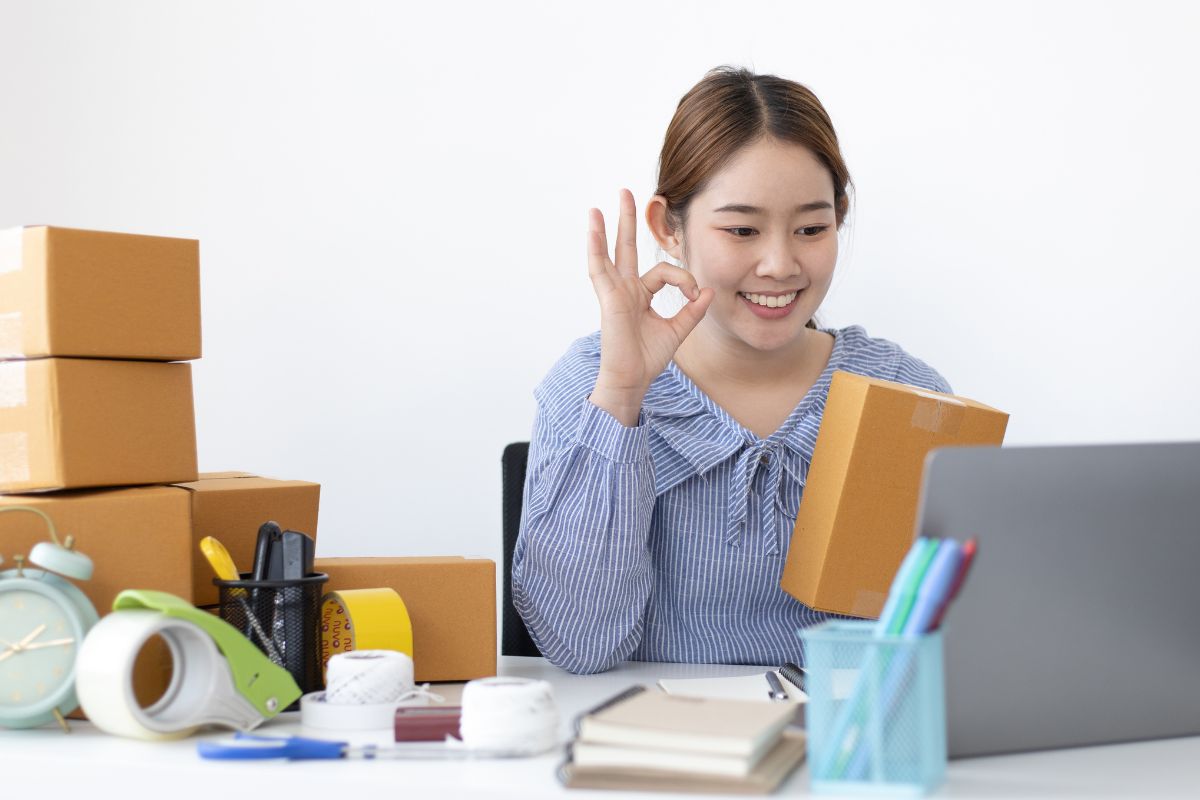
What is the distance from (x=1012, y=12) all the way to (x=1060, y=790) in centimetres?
141

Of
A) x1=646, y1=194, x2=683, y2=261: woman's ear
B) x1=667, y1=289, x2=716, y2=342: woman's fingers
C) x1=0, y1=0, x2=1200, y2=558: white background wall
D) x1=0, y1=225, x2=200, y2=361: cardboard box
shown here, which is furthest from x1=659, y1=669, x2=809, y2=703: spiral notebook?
x1=0, y1=0, x2=1200, y2=558: white background wall

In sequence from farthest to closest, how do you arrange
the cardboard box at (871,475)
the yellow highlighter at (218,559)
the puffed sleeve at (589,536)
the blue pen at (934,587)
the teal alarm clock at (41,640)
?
1. the puffed sleeve at (589,536)
2. the cardboard box at (871,475)
3. the yellow highlighter at (218,559)
4. the teal alarm clock at (41,640)
5. the blue pen at (934,587)

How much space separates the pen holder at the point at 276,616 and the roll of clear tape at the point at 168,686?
9 cm

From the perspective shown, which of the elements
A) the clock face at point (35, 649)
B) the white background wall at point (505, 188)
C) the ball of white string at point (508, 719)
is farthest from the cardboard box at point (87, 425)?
the white background wall at point (505, 188)

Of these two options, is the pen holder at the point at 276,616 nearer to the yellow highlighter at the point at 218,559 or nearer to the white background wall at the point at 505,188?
the yellow highlighter at the point at 218,559

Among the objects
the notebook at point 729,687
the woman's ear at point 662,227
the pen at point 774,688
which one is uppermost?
the woman's ear at point 662,227

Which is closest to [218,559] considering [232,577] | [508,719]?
[232,577]

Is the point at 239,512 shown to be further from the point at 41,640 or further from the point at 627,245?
the point at 627,245

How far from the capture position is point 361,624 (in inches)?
44.2

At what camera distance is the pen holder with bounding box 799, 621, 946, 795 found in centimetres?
77

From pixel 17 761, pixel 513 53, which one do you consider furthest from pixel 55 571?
pixel 513 53

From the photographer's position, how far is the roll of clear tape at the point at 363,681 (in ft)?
3.23

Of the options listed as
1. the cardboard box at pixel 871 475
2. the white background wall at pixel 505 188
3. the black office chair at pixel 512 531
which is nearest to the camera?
the cardboard box at pixel 871 475

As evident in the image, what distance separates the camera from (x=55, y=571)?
99cm
